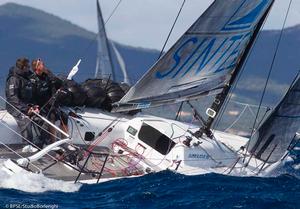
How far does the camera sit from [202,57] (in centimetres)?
1152

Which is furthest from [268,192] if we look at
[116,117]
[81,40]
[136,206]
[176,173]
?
[81,40]

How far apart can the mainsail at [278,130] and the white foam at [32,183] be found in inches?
167

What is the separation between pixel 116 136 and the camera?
1247cm

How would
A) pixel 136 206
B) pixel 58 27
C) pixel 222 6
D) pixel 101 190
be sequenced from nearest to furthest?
pixel 136 206
pixel 101 190
pixel 222 6
pixel 58 27

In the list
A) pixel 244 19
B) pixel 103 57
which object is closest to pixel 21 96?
pixel 244 19

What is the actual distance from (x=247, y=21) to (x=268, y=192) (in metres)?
2.84

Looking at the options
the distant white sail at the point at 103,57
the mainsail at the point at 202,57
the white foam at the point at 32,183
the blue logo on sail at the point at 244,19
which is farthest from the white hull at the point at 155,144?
the distant white sail at the point at 103,57

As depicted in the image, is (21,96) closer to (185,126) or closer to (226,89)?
(185,126)

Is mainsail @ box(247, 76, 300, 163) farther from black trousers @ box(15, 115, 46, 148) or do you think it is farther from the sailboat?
black trousers @ box(15, 115, 46, 148)

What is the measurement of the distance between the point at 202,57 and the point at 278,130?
2280 mm

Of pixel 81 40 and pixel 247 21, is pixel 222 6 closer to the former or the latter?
pixel 247 21

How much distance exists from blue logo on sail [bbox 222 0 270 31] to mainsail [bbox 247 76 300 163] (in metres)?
1.61

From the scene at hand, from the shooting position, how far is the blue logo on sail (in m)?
11.5

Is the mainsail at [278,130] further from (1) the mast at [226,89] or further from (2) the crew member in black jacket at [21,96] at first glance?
(2) the crew member in black jacket at [21,96]
